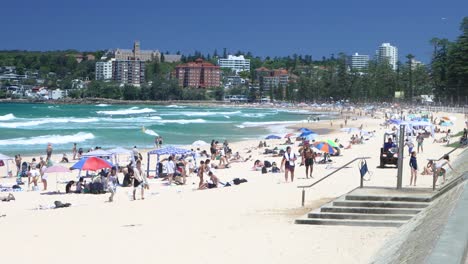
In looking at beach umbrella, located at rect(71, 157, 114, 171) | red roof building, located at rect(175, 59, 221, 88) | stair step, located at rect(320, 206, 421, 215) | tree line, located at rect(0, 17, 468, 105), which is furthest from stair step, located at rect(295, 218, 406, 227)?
red roof building, located at rect(175, 59, 221, 88)

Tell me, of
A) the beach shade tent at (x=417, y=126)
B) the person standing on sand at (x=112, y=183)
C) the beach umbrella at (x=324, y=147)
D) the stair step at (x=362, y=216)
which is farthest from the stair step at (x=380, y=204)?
the beach shade tent at (x=417, y=126)

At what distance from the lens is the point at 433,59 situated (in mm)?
84312

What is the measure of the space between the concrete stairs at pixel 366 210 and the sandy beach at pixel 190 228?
282mm

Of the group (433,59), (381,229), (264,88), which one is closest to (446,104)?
(433,59)

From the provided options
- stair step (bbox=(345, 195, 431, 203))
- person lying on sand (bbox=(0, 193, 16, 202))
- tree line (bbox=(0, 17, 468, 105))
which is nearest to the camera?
stair step (bbox=(345, 195, 431, 203))

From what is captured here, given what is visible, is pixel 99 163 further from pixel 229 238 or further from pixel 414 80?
pixel 414 80

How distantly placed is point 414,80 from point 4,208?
91.6m

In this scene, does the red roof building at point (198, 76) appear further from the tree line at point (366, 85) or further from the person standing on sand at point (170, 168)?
the person standing on sand at point (170, 168)

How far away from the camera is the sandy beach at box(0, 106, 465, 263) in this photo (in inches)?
366

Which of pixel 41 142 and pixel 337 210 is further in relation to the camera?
pixel 41 142

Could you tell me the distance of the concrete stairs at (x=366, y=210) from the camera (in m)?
10.6

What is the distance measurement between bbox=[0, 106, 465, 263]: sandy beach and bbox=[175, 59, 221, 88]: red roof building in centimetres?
17778

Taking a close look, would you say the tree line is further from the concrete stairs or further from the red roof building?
the concrete stairs

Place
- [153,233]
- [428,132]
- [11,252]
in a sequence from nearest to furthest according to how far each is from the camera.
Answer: [11,252]
[153,233]
[428,132]
